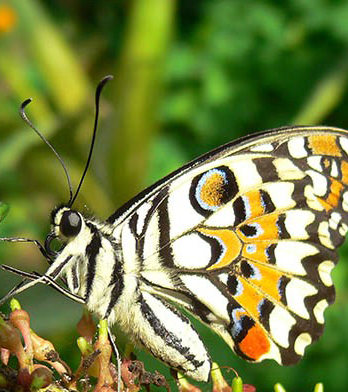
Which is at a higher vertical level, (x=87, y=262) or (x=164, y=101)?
(x=164, y=101)

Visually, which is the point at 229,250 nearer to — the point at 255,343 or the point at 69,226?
the point at 255,343

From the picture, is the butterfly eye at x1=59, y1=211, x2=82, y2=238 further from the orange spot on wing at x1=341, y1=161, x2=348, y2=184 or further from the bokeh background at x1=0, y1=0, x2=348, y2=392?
the bokeh background at x1=0, y1=0, x2=348, y2=392

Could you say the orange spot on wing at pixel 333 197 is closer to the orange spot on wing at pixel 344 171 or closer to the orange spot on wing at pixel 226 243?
the orange spot on wing at pixel 344 171

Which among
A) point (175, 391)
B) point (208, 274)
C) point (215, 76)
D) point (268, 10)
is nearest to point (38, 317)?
point (208, 274)

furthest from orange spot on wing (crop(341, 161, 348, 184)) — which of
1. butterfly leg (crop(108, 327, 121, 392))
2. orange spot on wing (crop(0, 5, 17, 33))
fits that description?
orange spot on wing (crop(0, 5, 17, 33))

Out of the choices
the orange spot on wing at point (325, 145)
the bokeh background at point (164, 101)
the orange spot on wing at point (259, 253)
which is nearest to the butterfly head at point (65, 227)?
the orange spot on wing at point (259, 253)

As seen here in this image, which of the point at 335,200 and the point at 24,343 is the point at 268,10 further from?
the point at 24,343

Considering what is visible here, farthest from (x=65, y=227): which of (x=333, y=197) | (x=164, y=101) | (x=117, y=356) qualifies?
(x=164, y=101)
